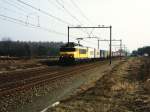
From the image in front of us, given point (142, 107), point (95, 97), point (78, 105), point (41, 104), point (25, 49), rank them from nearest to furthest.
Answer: point (142, 107) → point (78, 105) → point (41, 104) → point (95, 97) → point (25, 49)

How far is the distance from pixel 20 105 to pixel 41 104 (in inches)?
32.6

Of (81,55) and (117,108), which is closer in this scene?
(117,108)

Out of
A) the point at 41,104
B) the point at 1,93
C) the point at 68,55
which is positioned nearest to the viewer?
the point at 41,104

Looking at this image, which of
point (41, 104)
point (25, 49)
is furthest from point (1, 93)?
point (25, 49)

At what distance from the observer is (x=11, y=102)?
48.2 ft

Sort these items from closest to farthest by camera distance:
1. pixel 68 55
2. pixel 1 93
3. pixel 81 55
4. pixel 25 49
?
pixel 1 93 < pixel 68 55 < pixel 81 55 < pixel 25 49

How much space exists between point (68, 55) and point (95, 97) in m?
36.3

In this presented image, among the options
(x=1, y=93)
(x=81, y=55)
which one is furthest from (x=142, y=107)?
(x=81, y=55)

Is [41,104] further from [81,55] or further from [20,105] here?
[81,55]

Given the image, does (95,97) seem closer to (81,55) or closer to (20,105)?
(20,105)

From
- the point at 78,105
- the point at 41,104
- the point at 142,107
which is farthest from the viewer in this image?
the point at 41,104

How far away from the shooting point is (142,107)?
488 inches

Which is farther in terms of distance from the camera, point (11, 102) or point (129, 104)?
point (11, 102)

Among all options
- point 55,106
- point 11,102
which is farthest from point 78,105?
point 11,102
